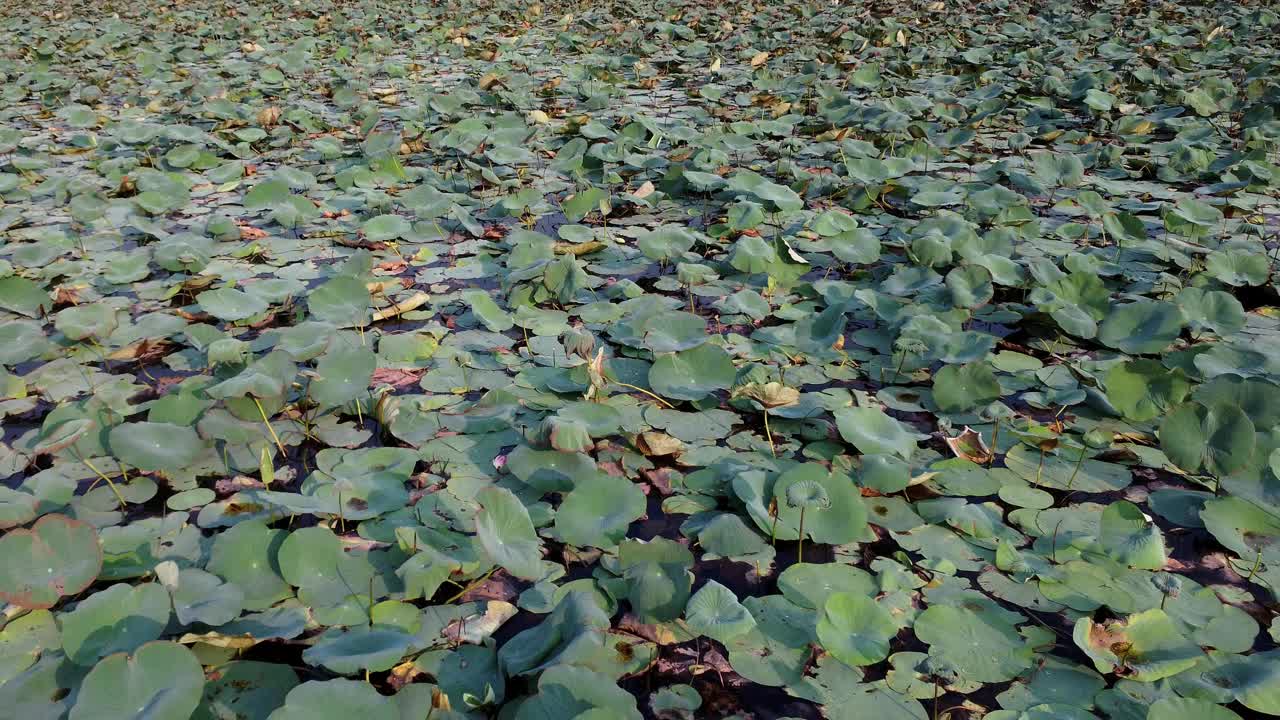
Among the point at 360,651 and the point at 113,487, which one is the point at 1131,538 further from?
the point at 113,487

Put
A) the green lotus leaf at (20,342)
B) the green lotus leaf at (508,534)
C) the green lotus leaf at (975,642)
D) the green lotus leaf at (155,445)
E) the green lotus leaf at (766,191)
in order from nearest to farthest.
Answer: the green lotus leaf at (975,642)
the green lotus leaf at (508,534)
the green lotus leaf at (155,445)
the green lotus leaf at (20,342)
the green lotus leaf at (766,191)

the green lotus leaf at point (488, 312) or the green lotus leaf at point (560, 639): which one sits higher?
the green lotus leaf at point (560, 639)

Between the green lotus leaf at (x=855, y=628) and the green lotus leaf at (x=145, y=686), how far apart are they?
1.13 meters

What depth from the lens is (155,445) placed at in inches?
81.7

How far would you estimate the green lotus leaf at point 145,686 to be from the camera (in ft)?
4.42

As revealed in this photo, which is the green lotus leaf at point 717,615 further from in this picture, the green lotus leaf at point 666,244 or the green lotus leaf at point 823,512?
the green lotus leaf at point 666,244

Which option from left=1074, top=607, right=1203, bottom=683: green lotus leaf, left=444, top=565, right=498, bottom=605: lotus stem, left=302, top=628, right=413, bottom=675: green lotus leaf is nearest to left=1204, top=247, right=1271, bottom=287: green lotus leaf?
left=1074, top=607, right=1203, bottom=683: green lotus leaf

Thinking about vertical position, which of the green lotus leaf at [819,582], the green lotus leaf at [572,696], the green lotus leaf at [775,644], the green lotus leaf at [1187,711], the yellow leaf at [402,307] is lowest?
the yellow leaf at [402,307]

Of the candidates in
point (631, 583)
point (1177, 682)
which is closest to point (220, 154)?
point (631, 583)

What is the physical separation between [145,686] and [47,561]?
0.50 metres

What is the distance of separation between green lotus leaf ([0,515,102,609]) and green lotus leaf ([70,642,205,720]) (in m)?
0.38

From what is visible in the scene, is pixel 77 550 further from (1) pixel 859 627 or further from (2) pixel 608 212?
(2) pixel 608 212

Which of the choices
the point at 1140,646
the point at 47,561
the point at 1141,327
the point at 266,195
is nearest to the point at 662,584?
the point at 1140,646

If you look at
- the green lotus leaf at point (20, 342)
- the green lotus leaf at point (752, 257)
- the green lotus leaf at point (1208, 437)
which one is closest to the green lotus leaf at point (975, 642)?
the green lotus leaf at point (1208, 437)
